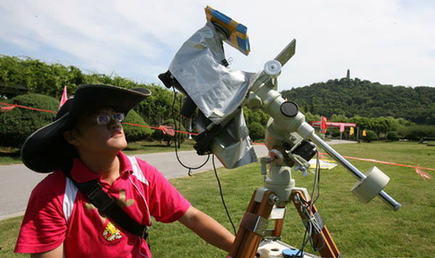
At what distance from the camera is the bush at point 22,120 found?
11.2m

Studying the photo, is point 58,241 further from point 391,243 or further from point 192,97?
point 391,243

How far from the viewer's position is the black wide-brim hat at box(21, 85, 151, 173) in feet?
5.50

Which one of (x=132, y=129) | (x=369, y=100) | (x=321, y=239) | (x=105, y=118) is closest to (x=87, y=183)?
(x=105, y=118)

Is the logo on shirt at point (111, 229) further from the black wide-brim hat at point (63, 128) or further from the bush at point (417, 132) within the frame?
the bush at point (417, 132)

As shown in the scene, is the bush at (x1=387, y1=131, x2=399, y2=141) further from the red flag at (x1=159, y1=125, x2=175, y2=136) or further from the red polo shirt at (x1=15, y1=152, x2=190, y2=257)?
the red polo shirt at (x1=15, y1=152, x2=190, y2=257)

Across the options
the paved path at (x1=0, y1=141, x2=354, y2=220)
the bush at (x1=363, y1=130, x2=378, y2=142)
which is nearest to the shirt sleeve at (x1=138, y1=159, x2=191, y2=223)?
the paved path at (x1=0, y1=141, x2=354, y2=220)

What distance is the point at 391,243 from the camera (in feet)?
12.7

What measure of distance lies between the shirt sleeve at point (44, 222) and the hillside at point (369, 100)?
208ft

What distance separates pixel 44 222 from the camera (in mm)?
1523

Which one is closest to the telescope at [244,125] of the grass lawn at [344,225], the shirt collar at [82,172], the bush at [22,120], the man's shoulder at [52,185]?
the shirt collar at [82,172]

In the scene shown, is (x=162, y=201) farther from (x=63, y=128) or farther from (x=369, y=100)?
(x=369, y=100)

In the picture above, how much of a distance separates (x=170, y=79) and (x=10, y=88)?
14669mm

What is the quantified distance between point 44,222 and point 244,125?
1.27 meters

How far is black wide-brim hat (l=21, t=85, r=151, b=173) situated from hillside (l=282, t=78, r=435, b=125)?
63161 millimetres
